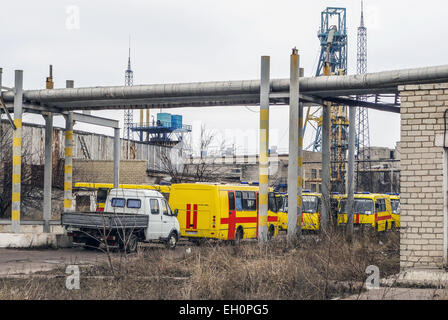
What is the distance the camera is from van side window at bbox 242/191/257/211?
29442 mm

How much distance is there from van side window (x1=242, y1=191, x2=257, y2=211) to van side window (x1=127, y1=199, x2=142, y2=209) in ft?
18.2

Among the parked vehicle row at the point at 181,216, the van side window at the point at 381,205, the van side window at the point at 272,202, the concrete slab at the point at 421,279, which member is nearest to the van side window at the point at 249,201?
the parked vehicle row at the point at 181,216

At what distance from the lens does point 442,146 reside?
14.4 m

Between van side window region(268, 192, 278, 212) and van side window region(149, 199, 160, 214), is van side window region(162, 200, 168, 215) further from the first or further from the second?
van side window region(268, 192, 278, 212)

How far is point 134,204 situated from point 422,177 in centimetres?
1325

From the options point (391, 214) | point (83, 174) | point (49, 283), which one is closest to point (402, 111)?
point (49, 283)

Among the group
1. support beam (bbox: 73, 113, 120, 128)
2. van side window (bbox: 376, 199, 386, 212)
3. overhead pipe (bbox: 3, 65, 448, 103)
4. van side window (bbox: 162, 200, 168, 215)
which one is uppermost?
overhead pipe (bbox: 3, 65, 448, 103)

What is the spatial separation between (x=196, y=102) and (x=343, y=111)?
163 feet

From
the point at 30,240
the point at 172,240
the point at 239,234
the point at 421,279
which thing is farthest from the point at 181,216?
the point at 421,279

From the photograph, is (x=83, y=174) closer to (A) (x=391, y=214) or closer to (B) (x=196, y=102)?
(A) (x=391, y=214)

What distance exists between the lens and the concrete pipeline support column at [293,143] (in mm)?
23250

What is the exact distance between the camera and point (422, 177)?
14500 mm

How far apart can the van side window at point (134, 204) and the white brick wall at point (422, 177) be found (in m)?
12.7

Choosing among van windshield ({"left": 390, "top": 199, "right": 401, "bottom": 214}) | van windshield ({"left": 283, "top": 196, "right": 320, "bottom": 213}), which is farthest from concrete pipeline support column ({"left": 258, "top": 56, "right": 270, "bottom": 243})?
van windshield ({"left": 390, "top": 199, "right": 401, "bottom": 214})
